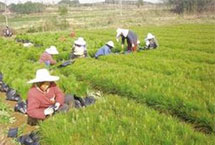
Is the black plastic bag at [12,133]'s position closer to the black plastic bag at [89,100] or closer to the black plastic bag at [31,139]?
the black plastic bag at [31,139]

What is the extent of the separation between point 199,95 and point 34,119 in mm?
3162

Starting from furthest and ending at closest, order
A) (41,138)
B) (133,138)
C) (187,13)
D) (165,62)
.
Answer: (187,13) → (165,62) → (41,138) → (133,138)

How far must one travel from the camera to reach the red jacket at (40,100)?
5.49 meters

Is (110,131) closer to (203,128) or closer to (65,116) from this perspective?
(65,116)

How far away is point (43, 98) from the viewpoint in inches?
220

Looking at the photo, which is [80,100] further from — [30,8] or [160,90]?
[30,8]

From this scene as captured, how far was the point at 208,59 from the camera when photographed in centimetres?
1109

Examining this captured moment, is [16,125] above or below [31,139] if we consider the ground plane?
below

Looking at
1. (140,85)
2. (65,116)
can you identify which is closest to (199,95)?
(140,85)

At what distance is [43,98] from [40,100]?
0.20 ft

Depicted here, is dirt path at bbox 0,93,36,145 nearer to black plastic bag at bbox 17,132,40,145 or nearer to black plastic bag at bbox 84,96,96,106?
black plastic bag at bbox 17,132,40,145

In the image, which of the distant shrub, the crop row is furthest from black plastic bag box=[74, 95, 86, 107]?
the distant shrub

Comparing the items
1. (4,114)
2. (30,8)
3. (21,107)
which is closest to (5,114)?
(4,114)

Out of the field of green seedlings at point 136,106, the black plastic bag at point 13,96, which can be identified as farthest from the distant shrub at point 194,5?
the black plastic bag at point 13,96
